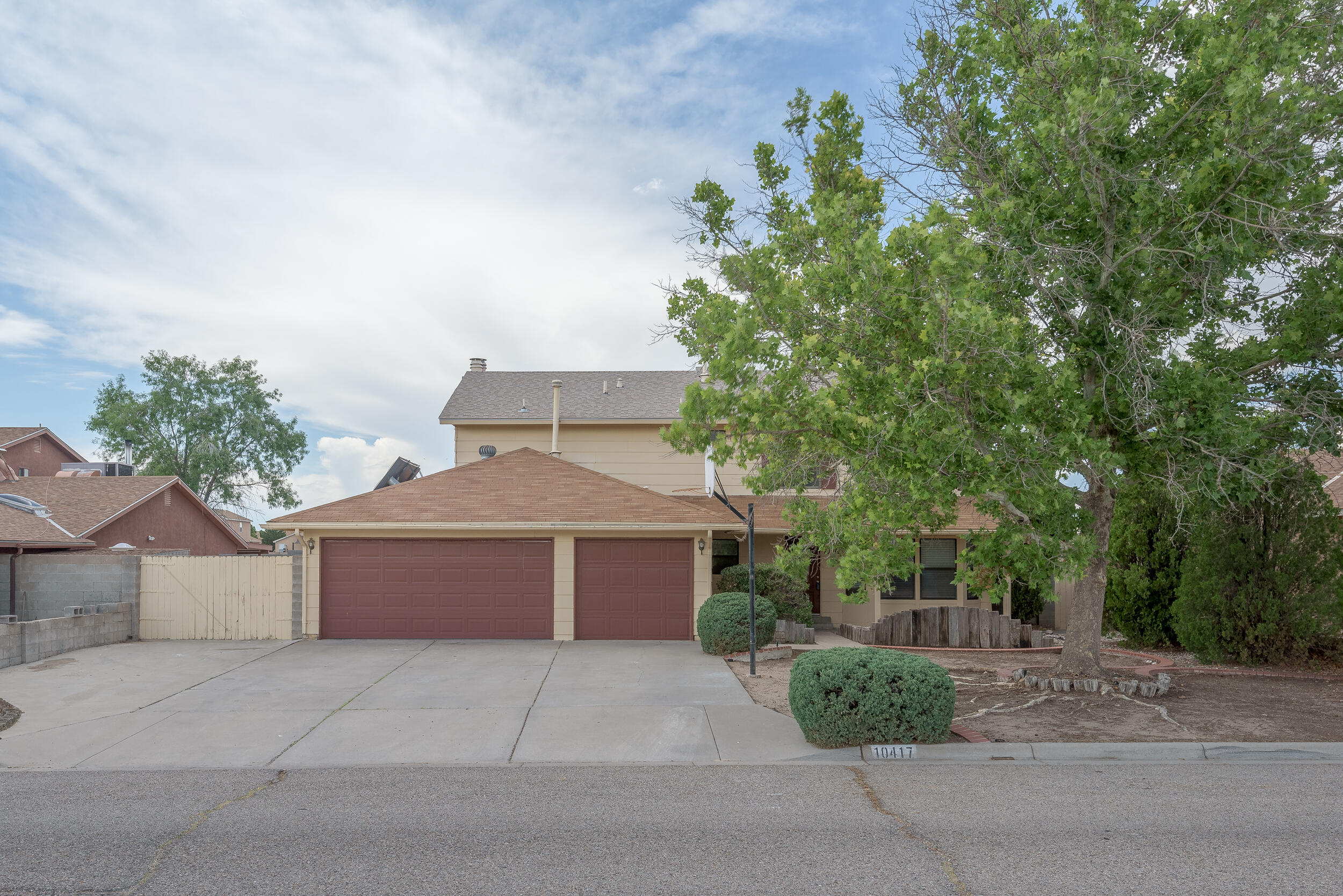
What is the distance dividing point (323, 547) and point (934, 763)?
13.7 m

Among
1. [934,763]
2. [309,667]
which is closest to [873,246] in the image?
[934,763]

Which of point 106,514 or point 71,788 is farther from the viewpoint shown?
point 106,514

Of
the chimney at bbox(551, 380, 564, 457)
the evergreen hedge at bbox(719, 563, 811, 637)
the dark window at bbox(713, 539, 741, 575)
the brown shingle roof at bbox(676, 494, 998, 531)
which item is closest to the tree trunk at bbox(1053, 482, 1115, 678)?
the brown shingle roof at bbox(676, 494, 998, 531)

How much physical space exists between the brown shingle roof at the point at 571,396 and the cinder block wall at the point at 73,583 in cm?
798

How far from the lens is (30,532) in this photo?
18.9 metres

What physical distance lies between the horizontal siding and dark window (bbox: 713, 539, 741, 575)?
2486mm

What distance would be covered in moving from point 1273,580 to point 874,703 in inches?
376

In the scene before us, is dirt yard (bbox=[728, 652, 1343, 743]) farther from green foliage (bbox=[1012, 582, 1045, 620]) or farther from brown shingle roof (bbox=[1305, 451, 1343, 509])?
brown shingle roof (bbox=[1305, 451, 1343, 509])

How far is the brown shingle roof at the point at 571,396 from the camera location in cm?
2245

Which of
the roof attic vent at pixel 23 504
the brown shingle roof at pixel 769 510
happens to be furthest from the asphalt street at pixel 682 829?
the roof attic vent at pixel 23 504

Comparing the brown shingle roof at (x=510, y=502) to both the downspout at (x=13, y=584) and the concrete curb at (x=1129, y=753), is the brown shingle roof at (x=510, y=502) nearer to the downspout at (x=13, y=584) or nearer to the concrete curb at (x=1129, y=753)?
the downspout at (x=13, y=584)

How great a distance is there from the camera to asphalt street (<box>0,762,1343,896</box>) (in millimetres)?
5523

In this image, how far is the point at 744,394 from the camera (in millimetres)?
10078

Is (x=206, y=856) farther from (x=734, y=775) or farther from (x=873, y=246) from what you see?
(x=873, y=246)
